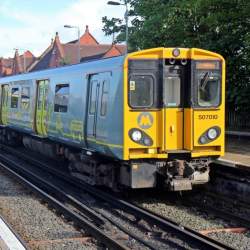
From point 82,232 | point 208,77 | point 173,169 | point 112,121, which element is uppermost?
point 208,77

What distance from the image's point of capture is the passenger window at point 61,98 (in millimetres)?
14674

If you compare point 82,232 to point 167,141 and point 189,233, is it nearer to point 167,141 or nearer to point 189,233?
point 189,233

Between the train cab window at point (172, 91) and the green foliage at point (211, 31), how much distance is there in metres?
7.90

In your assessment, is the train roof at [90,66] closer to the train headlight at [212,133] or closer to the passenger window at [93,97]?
the passenger window at [93,97]

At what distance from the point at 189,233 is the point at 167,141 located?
2.86 m

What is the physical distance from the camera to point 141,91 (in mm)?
11312

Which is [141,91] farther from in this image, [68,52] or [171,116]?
[68,52]

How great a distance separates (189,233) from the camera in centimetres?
895

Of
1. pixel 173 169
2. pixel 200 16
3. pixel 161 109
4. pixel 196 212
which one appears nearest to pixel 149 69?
pixel 161 109

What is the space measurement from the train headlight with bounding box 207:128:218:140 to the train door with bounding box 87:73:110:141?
6.93ft

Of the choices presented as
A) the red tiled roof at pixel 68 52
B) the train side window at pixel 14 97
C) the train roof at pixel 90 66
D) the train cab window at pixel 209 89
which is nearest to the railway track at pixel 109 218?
the train cab window at pixel 209 89

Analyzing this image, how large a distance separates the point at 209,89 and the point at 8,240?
5.64 metres

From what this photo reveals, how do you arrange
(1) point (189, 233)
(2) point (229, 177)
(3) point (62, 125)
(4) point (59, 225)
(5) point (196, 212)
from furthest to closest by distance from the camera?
(3) point (62, 125), (2) point (229, 177), (5) point (196, 212), (4) point (59, 225), (1) point (189, 233)

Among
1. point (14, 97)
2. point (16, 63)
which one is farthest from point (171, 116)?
point (16, 63)
